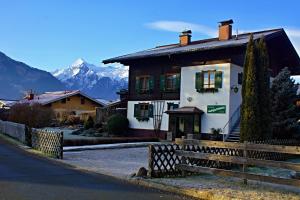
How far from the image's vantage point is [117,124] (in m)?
38.4

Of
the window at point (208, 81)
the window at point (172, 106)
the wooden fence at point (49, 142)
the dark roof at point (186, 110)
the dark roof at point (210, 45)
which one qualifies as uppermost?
the dark roof at point (210, 45)

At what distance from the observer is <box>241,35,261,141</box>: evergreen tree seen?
854 inches

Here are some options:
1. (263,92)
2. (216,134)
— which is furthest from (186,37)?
(263,92)

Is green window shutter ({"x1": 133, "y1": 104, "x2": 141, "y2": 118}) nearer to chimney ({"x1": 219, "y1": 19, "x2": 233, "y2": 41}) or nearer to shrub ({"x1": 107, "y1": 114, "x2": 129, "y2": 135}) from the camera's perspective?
shrub ({"x1": 107, "y1": 114, "x2": 129, "y2": 135})

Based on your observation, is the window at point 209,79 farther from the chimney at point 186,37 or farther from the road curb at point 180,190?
the road curb at point 180,190

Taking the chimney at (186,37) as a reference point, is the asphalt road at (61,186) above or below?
below

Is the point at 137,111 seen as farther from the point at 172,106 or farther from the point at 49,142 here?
the point at 49,142

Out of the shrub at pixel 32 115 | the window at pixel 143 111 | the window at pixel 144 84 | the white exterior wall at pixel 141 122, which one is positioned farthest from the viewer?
the window at pixel 144 84

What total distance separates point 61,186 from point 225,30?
1069 inches

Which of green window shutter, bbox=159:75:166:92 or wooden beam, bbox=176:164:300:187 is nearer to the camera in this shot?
wooden beam, bbox=176:164:300:187

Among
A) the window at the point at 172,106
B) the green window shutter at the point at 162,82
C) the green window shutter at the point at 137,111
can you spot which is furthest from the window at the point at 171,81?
the green window shutter at the point at 137,111

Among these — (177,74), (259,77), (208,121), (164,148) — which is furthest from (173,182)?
(177,74)

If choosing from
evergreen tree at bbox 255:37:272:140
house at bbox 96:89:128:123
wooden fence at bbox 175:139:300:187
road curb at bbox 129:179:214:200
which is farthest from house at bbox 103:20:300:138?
road curb at bbox 129:179:214:200

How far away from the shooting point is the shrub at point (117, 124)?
38.3 meters
